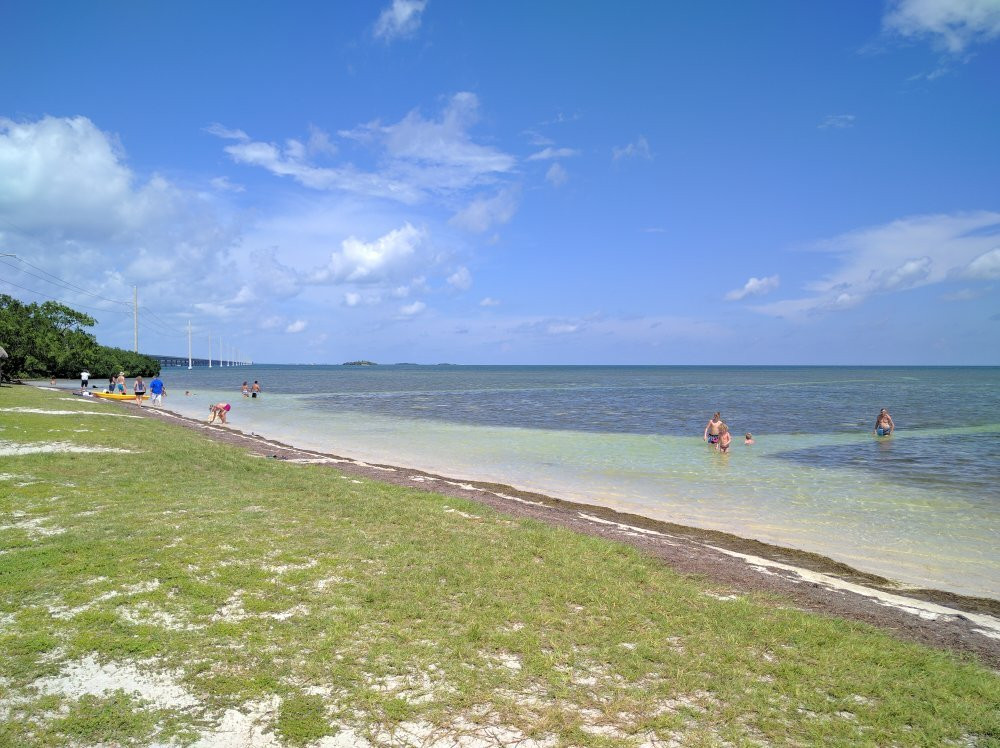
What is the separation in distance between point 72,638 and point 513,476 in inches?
581

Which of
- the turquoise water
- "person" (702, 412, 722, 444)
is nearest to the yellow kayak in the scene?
the turquoise water

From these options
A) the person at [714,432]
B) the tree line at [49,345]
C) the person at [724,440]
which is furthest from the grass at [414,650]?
the tree line at [49,345]

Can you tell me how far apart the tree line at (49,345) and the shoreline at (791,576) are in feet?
212

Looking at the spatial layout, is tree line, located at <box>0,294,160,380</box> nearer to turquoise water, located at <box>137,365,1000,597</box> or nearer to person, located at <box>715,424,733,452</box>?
turquoise water, located at <box>137,365,1000,597</box>

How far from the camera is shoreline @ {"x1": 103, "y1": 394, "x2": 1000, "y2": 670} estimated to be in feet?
23.6

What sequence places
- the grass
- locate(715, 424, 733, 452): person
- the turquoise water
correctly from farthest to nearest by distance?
locate(715, 424, 733, 452): person, the turquoise water, the grass

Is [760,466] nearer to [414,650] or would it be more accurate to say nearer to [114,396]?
[414,650]

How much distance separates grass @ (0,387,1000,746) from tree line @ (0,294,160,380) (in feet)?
213

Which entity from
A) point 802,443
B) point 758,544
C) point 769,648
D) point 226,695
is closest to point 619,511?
point 758,544

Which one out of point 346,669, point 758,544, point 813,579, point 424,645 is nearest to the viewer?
point 346,669

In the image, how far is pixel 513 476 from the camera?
19594mm

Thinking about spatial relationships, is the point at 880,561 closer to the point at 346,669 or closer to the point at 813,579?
the point at 813,579

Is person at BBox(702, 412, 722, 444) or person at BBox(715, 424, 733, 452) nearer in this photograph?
person at BBox(715, 424, 733, 452)

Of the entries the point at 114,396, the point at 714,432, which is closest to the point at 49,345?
the point at 114,396
